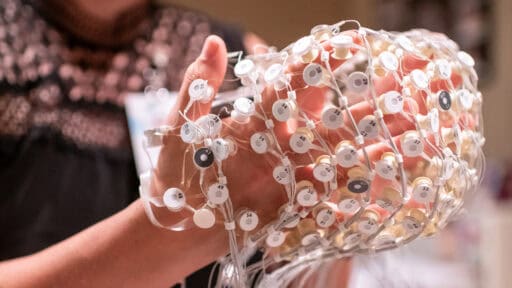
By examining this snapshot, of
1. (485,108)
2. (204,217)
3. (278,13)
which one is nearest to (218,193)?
(204,217)

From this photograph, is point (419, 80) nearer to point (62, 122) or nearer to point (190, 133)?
point (190, 133)

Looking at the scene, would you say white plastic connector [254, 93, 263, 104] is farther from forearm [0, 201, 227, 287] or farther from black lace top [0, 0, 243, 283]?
black lace top [0, 0, 243, 283]

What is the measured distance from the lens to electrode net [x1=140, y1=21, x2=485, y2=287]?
0.35m

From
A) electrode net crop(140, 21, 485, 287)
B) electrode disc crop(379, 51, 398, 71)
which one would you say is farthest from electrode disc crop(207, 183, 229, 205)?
electrode disc crop(379, 51, 398, 71)

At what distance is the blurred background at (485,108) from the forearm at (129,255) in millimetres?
140

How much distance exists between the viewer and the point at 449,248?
1.38m

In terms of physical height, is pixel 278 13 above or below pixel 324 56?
below

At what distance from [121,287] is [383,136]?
0.58ft

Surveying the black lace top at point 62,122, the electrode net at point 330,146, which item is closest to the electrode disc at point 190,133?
the electrode net at point 330,146

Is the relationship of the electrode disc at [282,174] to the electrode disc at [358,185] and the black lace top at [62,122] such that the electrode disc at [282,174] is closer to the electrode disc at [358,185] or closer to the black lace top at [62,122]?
the electrode disc at [358,185]

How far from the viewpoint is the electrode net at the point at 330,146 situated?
→ 1.16 ft

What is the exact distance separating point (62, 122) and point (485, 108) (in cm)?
124

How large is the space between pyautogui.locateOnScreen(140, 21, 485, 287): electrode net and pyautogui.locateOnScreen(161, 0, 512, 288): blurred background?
12 centimetres

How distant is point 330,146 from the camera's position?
0.36 meters
